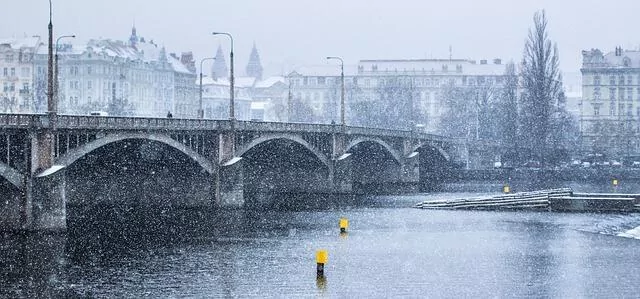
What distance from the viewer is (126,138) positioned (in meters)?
72.8

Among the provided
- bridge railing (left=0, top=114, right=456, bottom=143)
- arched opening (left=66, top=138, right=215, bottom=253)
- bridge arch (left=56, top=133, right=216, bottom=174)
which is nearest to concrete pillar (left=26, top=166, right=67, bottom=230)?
bridge arch (left=56, top=133, right=216, bottom=174)

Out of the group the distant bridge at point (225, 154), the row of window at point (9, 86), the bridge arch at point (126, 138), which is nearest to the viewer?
the distant bridge at point (225, 154)

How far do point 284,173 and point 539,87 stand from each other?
44542 mm

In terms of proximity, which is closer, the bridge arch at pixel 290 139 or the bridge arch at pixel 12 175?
the bridge arch at pixel 12 175

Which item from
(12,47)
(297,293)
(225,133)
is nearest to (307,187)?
(225,133)

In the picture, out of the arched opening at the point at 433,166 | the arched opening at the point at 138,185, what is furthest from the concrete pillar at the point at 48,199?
the arched opening at the point at 433,166

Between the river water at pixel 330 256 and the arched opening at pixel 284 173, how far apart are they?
21.2 metres

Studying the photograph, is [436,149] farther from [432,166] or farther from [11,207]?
[11,207]

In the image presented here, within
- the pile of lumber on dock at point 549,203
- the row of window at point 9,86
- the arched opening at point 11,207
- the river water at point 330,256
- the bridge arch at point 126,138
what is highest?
the row of window at point 9,86

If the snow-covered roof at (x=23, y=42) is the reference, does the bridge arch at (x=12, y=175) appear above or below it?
below

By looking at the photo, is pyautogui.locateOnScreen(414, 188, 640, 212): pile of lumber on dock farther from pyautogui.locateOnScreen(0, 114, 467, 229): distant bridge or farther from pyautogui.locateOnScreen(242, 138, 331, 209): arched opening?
pyautogui.locateOnScreen(242, 138, 331, 209): arched opening

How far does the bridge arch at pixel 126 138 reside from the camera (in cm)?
6646

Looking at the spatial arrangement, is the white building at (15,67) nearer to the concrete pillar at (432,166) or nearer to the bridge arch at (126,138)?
the concrete pillar at (432,166)

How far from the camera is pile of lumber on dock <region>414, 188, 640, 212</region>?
291ft
